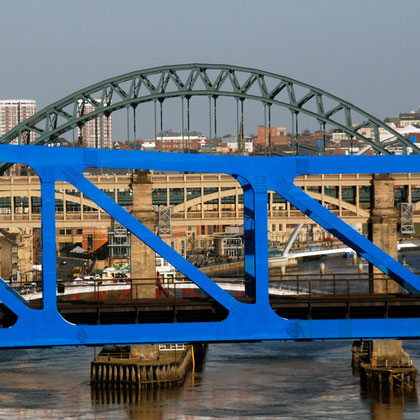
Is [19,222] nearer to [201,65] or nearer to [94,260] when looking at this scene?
[201,65]

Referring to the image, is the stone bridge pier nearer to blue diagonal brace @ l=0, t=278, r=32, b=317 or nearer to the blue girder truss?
the blue girder truss

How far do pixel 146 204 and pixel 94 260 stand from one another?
69179mm

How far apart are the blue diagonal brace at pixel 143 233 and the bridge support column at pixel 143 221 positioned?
24.6 metres

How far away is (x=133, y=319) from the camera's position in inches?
962

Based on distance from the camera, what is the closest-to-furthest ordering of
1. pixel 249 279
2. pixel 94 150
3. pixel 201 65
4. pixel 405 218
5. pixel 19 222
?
1. pixel 94 150
2. pixel 249 279
3. pixel 201 65
4. pixel 19 222
5. pixel 405 218

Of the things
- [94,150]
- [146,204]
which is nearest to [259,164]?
[94,150]

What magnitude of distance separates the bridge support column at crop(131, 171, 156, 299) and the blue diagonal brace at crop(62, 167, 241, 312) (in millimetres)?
24612

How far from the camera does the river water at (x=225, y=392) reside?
47.0 metres

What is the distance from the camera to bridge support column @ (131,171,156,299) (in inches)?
1866

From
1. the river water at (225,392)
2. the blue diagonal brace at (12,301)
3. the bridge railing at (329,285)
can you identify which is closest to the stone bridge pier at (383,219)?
the bridge railing at (329,285)

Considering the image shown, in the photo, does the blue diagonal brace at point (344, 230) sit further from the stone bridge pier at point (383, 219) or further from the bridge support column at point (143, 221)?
the stone bridge pier at point (383, 219)

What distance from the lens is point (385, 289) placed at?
161 feet

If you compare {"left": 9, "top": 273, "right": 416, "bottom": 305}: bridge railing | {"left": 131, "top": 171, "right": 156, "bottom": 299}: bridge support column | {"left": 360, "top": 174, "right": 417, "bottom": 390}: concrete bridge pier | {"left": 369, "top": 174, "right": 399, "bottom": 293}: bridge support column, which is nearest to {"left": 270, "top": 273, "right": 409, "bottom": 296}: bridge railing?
{"left": 9, "top": 273, "right": 416, "bottom": 305}: bridge railing

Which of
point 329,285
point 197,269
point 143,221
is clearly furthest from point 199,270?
point 329,285
